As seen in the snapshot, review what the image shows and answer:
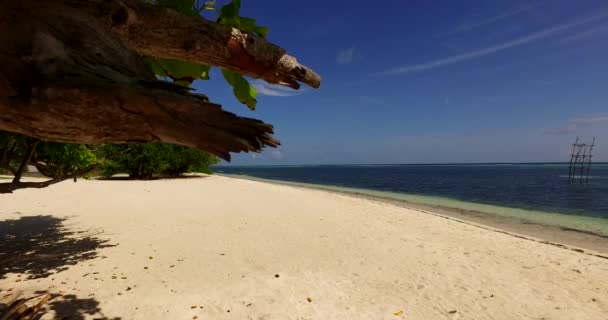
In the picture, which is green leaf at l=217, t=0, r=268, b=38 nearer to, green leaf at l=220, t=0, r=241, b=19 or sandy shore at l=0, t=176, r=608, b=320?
green leaf at l=220, t=0, r=241, b=19

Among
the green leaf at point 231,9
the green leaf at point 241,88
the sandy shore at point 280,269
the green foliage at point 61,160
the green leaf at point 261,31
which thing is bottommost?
the sandy shore at point 280,269

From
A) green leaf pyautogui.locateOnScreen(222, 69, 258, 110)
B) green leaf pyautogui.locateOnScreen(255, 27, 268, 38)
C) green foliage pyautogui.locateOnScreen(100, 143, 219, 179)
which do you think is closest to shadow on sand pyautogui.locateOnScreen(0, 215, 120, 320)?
green leaf pyautogui.locateOnScreen(222, 69, 258, 110)

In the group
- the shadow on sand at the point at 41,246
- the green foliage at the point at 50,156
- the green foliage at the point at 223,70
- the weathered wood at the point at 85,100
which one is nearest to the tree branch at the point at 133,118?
the weathered wood at the point at 85,100

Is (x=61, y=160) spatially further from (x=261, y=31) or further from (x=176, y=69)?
(x=261, y=31)

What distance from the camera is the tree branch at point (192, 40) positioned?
265 cm

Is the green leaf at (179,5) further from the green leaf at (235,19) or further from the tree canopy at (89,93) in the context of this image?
the tree canopy at (89,93)

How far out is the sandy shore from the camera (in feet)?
17.6

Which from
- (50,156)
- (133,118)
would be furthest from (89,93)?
(50,156)

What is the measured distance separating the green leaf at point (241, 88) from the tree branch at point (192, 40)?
0.14 metres

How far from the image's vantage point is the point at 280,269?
706 centimetres

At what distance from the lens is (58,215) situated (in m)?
12.0

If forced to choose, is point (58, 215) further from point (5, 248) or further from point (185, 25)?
point (185, 25)

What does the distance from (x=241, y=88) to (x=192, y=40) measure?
74 cm

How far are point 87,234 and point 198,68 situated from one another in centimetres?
835
